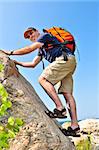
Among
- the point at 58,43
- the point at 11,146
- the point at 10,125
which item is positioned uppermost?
the point at 58,43

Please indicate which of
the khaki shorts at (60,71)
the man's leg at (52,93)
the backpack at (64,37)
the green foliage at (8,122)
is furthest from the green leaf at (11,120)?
the backpack at (64,37)

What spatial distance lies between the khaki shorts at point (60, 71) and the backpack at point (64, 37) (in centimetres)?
26

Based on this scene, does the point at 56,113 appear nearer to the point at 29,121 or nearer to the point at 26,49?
the point at 29,121

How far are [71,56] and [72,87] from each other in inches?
28.2

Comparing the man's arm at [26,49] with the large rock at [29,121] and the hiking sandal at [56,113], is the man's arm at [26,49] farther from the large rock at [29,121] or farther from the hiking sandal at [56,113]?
the hiking sandal at [56,113]

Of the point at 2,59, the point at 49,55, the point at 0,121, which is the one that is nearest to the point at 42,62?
the point at 49,55

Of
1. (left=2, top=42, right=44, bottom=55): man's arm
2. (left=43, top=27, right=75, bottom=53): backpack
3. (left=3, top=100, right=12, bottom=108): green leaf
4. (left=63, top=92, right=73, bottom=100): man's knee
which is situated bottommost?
(left=63, top=92, right=73, bottom=100): man's knee

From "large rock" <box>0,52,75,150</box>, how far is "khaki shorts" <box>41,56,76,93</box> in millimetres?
646

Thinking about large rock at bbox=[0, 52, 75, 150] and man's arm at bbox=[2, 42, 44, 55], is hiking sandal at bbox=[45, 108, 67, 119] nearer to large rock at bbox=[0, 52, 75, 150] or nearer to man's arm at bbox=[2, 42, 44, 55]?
large rock at bbox=[0, 52, 75, 150]

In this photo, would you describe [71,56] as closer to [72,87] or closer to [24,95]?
[72,87]

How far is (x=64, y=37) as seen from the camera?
902 cm

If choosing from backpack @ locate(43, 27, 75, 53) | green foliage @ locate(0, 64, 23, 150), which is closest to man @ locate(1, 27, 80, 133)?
backpack @ locate(43, 27, 75, 53)

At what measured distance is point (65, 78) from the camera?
9281 mm

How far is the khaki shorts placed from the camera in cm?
888
